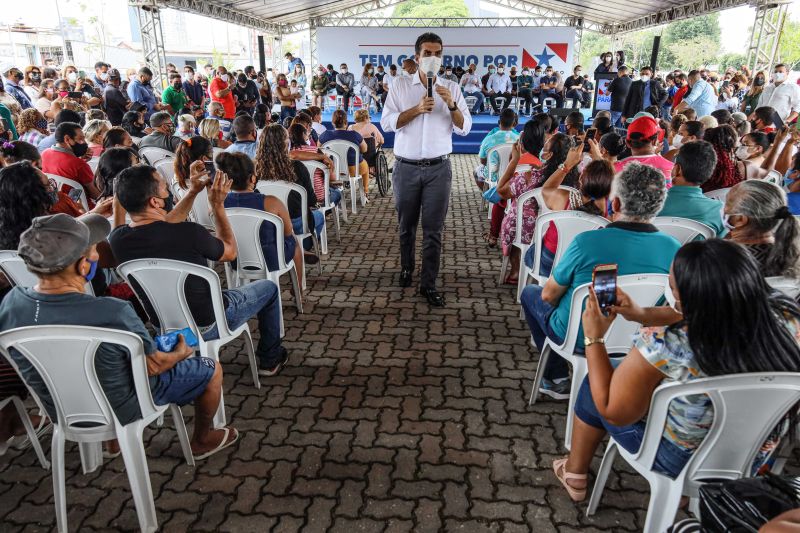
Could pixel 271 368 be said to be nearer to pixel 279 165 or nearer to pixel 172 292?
pixel 172 292

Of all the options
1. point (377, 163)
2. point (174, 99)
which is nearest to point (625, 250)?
point (377, 163)

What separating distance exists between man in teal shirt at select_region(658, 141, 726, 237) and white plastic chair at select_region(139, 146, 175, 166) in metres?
4.49

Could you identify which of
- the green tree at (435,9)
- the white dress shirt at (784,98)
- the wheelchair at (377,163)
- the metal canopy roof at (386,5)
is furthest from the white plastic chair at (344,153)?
→ the green tree at (435,9)

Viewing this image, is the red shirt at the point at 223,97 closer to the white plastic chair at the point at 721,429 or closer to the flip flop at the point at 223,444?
the flip flop at the point at 223,444

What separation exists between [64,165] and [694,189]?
14.9ft

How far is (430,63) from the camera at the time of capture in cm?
330

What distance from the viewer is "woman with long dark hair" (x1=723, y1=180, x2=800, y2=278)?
2004 millimetres

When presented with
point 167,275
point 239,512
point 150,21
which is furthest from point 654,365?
point 150,21

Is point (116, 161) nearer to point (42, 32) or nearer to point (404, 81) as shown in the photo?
point (404, 81)

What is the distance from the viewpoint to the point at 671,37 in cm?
4756

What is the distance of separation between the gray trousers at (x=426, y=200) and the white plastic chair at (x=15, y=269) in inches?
84.0

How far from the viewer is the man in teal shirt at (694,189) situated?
2877 mm

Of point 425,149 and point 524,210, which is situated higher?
point 425,149

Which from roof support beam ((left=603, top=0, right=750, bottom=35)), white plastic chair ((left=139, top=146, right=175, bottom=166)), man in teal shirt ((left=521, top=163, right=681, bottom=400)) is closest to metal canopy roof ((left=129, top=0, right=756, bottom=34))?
roof support beam ((left=603, top=0, right=750, bottom=35))
